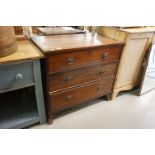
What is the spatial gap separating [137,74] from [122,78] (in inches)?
10.9

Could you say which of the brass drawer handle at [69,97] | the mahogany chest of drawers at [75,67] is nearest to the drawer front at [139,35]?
the mahogany chest of drawers at [75,67]

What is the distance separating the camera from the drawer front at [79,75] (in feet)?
4.08

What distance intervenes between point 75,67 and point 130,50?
2.35ft

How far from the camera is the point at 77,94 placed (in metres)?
1.46

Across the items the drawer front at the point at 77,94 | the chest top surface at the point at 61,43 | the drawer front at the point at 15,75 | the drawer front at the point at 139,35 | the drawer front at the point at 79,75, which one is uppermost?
the drawer front at the point at 139,35

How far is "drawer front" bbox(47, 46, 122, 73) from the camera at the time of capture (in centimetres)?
115

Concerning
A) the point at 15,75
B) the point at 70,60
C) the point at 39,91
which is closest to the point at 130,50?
the point at 70,60

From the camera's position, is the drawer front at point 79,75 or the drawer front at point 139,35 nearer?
the drawer front at point 79,75

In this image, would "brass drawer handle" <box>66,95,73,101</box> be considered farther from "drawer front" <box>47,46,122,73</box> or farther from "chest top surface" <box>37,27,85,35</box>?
"chest top surface" <box>37,27,85,35</box>

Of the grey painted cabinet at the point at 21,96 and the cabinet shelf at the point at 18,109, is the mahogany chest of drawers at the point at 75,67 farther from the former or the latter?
the cabinet shelf at the point at 18,109

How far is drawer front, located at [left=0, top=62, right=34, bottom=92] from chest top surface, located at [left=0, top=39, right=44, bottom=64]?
0.15 ft

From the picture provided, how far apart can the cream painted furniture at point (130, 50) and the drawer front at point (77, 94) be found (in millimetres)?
178
